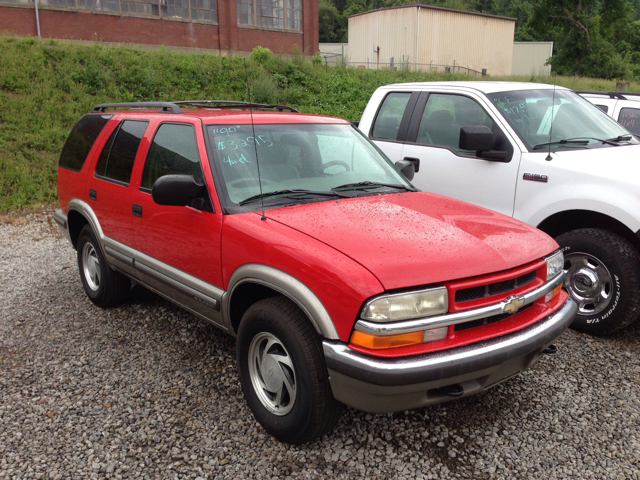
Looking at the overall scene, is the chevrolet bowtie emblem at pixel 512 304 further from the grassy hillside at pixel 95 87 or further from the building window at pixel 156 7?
the building window at pixel 156 7

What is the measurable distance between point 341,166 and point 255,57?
643 inches

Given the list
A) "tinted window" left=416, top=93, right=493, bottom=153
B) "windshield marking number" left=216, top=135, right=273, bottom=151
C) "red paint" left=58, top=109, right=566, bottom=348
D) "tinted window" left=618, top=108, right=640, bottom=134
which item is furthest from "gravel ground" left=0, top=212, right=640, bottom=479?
"tinted window" left=618, top=108, right=640, bottom=134

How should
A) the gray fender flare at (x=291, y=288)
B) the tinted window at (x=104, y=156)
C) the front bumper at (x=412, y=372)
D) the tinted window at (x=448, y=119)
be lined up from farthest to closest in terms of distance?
the tinted window at (x=448, y=119)
the tinted window at (x=104, y=156)
the gray fender flare at (x=291, y=288)
the front bumper at (x=412, y=372)

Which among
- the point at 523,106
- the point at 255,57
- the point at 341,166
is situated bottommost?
the point at 341,166

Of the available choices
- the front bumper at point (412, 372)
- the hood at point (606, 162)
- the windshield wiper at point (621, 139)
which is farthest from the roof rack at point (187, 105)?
the windshield wiper at point (621, 139)

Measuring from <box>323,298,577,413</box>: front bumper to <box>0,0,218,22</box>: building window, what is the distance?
23.9 metres

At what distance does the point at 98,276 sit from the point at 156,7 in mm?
23009

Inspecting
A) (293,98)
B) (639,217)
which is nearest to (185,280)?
(639,217)

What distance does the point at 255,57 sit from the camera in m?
18.9

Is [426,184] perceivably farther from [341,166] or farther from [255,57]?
[255,57]

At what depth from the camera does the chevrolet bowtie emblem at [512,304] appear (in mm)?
2764

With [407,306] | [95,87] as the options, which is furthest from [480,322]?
[95,87]

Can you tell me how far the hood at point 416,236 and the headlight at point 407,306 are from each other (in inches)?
2.2

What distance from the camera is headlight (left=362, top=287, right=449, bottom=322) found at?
2477mm
